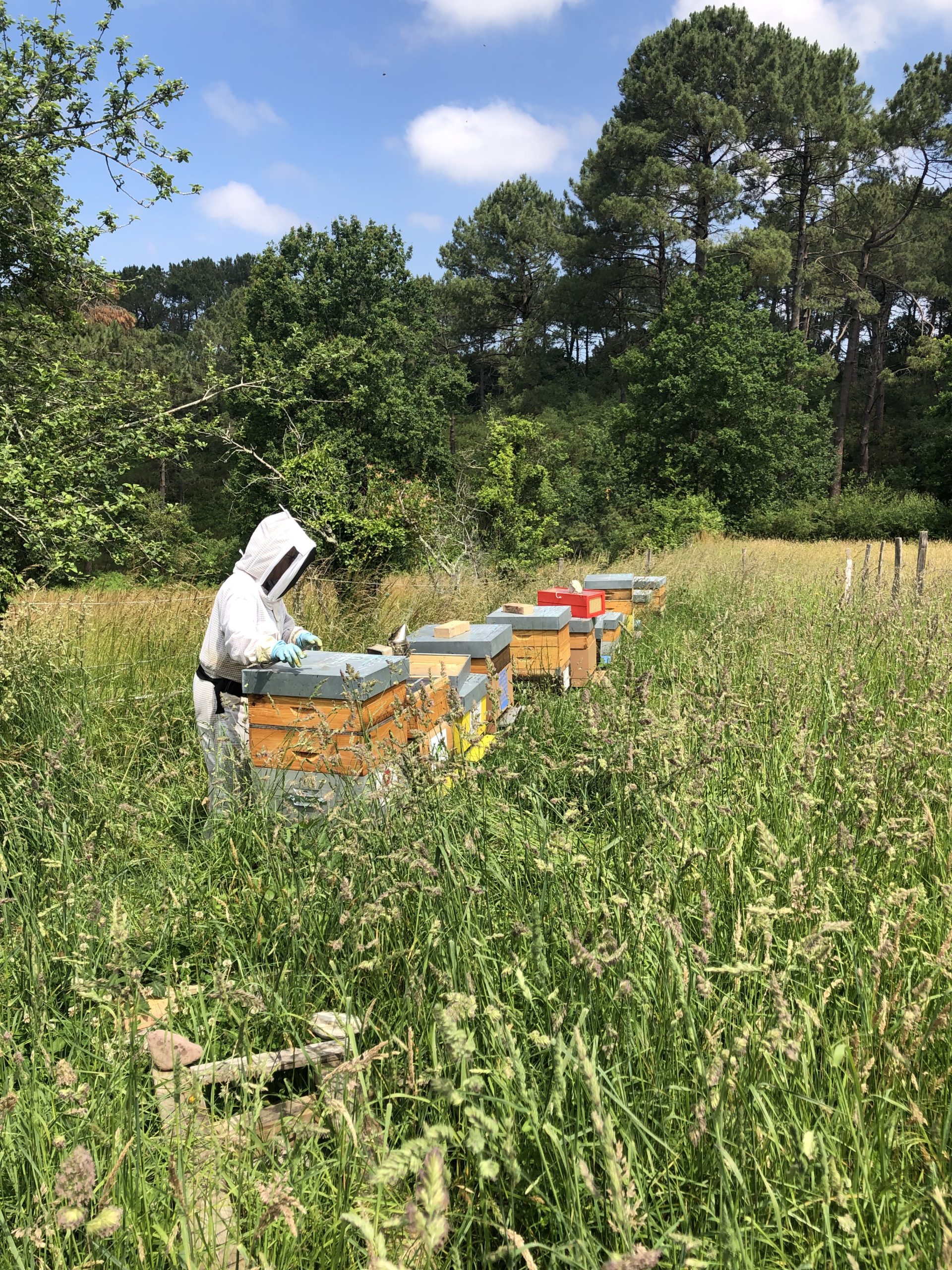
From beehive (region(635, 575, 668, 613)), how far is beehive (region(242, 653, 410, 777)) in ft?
20.6

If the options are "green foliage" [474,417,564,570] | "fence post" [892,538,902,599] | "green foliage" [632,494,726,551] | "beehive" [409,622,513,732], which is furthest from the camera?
"green foliage" [632,494,726,551]

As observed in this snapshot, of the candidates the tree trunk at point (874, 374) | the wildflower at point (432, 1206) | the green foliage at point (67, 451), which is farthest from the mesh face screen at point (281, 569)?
the tree trunk at point (874, 374)

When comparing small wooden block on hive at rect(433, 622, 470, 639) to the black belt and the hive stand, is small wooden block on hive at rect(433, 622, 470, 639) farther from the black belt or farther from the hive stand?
the hive stand

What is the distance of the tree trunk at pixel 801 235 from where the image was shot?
2934 centimetres

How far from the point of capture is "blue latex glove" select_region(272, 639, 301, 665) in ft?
11.5

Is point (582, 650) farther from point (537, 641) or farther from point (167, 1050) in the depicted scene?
point (167, 1050)

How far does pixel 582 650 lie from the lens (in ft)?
20.8

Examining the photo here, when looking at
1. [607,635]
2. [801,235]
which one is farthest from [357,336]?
[607,635]

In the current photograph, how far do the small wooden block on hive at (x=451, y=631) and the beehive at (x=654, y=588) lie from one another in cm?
471

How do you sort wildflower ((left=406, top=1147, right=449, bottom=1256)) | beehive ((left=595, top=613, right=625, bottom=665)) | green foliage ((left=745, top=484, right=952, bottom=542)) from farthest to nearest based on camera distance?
green foliage ((left=745, top=484, right=952, bottom=542)) < beehive ((left=595, top=613, right=625, bottom=665)) < wildflower ((left=406, top=1147, right=449, bottom=1256))

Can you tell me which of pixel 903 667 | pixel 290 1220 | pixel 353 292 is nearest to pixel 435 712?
pixel 290 1220

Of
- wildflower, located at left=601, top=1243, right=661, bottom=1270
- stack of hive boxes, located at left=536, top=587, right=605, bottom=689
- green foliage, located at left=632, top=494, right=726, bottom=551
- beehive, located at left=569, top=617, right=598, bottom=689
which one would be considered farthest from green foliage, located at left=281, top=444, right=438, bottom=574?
wildflower, located at left=601, top=1243, right=661, bottom=1270

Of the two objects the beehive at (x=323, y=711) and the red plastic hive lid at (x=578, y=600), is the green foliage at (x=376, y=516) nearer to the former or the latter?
the red plastic hive lid at (x=578, y=600)

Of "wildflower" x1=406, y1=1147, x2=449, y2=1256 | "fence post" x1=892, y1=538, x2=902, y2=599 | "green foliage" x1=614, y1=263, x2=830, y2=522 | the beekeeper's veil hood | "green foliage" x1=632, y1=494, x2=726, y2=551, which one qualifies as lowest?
"wildflower" x1=406, y1=1147, x2=449, y2=1256
